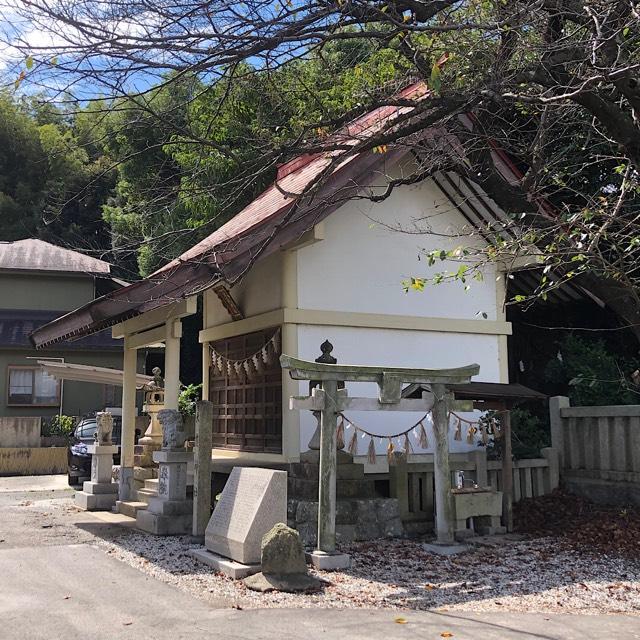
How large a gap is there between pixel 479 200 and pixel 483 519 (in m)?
5.40

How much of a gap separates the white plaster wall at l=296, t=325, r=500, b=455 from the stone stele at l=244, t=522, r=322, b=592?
3.76m

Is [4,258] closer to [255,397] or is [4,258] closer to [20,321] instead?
[20,321]

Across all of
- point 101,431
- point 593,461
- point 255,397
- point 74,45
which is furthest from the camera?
point 101,431

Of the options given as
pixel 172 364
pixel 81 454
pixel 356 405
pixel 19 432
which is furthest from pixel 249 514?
pixel 19 432

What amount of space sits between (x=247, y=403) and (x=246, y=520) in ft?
16.0

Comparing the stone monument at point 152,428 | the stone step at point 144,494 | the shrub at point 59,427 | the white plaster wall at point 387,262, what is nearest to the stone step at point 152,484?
the stone step at point 144,494

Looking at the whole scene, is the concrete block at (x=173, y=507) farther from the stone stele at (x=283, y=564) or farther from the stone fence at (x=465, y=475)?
the stone stele at (x=283, y=564)

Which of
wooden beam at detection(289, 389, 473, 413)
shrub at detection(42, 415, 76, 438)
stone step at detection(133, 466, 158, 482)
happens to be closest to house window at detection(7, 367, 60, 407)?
shrub at detection(42, 415, 76, 438)

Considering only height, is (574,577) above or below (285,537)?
below

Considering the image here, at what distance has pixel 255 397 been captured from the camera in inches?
488

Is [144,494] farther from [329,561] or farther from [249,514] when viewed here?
[329,561]

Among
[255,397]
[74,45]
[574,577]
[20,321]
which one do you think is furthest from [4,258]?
[574,577]

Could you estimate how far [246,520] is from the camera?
7852mm

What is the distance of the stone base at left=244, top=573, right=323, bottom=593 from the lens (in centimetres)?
700
